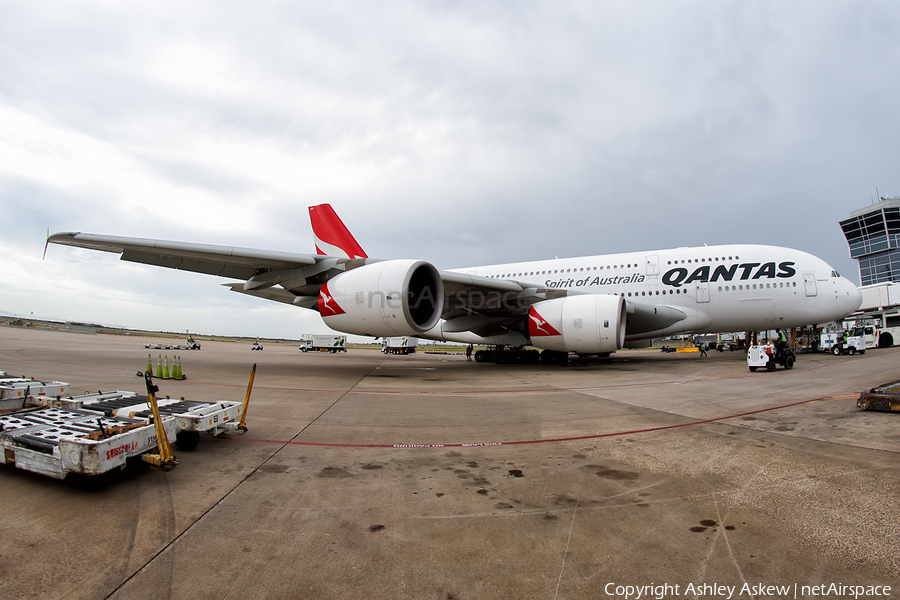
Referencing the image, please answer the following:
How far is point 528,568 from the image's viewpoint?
2.03 m

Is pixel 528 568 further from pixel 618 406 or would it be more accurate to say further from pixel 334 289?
pixel 334 289

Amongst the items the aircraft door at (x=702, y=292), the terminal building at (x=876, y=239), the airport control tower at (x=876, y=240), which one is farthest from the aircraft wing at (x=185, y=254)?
the airport control tower at (x=876, y=240)

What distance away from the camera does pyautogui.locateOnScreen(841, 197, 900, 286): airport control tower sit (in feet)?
226

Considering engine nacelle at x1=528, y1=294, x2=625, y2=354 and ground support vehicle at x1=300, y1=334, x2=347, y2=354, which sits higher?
engine nacelle at x1=528, y1=294, x2=625, y2=354

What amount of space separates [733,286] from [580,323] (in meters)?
5.82

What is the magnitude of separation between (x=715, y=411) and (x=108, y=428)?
22.7 feet

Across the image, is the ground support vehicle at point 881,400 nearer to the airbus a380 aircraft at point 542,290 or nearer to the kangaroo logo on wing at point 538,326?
the airbus a380 aircraft at point 542,290

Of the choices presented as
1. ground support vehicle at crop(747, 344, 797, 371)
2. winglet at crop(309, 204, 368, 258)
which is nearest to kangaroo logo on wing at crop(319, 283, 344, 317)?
winglet at crop(309, 204, 368, 258)

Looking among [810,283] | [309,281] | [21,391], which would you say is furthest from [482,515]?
[810,283]

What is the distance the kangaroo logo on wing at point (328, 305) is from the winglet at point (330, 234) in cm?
552

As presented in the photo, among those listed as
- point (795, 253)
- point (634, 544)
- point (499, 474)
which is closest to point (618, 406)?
point (499, 474)

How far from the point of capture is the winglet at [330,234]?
16125 millimetres

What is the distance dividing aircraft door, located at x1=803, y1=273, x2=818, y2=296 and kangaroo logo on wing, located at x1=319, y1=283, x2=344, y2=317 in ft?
47.7

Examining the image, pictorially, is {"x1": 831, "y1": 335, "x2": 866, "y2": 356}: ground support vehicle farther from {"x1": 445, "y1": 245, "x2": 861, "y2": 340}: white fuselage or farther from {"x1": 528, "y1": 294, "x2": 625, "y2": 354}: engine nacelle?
{"x1": 528, "y1": 294, "x2": 625, "y2": 354}: engine nacelle
